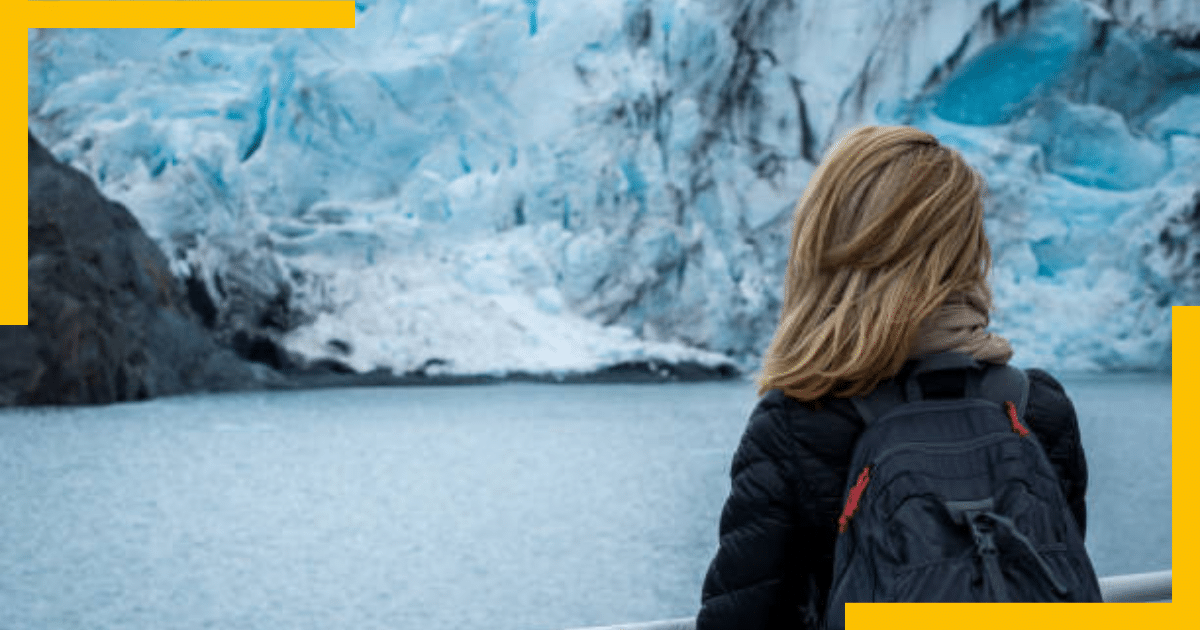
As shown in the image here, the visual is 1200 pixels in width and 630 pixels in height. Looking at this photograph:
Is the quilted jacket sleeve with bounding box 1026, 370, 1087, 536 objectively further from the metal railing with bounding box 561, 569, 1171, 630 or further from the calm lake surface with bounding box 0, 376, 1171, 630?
the calm lake surface with bounding box 0, 376, 1171, 630

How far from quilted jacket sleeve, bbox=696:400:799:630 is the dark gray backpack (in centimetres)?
4

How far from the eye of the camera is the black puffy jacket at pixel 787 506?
2.07ft

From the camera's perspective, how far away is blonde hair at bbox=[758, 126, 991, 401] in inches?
24.6

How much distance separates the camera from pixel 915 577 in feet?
1.85

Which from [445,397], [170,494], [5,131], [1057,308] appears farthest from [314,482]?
[1057,308]

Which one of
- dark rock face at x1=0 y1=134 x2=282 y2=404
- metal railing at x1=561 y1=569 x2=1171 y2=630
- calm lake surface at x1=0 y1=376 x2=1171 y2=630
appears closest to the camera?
metal railing at x1=561 y1=569 x2=1171 y2=630

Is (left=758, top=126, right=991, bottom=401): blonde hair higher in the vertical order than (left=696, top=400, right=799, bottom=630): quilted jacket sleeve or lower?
higher

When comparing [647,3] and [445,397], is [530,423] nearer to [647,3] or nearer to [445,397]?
[445,397]

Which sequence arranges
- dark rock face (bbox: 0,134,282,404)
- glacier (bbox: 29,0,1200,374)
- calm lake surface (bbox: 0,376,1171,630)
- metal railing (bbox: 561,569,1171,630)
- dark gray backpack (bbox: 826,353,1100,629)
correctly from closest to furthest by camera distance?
1. dark gray backpack (bbox: 826,353,1100,629)
2. metal railing (bbox: 561,569,1171,630)
3. calm lake surface (bbox: 0,376,1171,630)
4. dark rock face (bbox: 0,134,282,404)
5. glacier (bbox: 29,0,1200,374)

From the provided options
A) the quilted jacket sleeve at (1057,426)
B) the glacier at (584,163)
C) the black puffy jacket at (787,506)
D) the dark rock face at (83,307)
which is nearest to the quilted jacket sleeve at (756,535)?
the black puffy jacket at (787,506)

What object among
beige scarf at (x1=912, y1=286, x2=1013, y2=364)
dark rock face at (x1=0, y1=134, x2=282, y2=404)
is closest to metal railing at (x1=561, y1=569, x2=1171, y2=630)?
beige scarf at (x1=912, y1=286, x2=1013, y2=364)

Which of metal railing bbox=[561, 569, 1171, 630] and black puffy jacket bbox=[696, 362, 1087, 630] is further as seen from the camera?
metal railing bbox=[561, 569, 1171, 630]

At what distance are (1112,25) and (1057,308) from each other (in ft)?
16.0

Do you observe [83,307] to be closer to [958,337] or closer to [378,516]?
[378,516]
